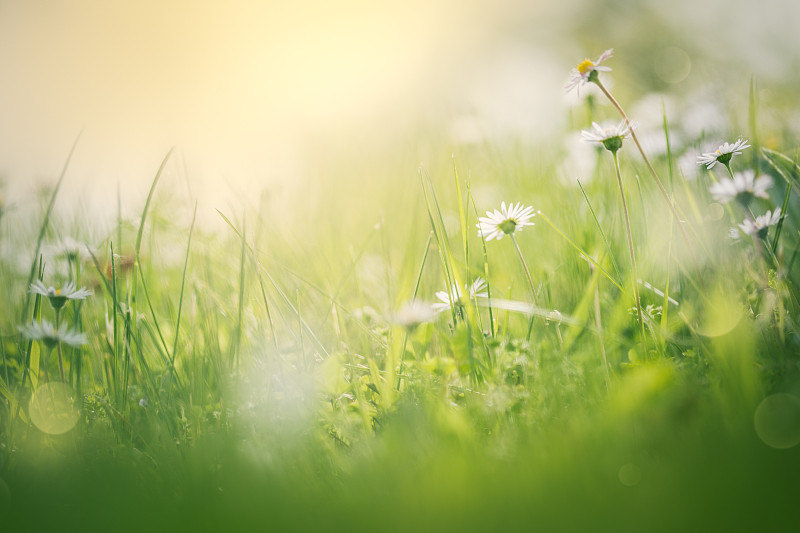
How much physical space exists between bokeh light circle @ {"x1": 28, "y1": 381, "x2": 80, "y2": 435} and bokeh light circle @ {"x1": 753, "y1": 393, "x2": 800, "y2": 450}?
1.42 m

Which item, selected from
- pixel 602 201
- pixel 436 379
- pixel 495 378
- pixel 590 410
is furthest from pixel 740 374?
pixel 602 201

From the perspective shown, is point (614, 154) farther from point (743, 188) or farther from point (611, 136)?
point (743, 188)

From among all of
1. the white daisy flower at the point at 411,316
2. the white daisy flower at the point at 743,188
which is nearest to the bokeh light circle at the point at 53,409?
the white daisy flower at the point at 411,316

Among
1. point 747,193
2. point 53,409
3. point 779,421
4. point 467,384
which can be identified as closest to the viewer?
point 779,421

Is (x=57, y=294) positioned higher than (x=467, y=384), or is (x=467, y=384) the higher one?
(x=57, y=294)

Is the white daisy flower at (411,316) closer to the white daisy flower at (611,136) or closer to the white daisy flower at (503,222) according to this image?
the white daisy flower at (503,222)

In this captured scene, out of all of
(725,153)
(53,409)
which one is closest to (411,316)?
(725,153)

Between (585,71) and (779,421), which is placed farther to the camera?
(585,71)

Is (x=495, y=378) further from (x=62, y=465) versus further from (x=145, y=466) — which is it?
(x=62, y=465)

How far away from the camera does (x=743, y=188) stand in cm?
119

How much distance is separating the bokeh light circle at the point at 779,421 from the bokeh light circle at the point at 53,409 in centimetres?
142

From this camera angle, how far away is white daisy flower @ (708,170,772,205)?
3.84ft

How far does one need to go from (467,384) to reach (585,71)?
2.69 feet

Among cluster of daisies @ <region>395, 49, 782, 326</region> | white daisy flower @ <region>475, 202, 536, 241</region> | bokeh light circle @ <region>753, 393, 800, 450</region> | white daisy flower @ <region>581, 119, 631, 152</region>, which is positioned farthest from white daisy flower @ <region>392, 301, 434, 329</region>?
bokeh light circle @ <region>753, 393, 800, 450</region>
